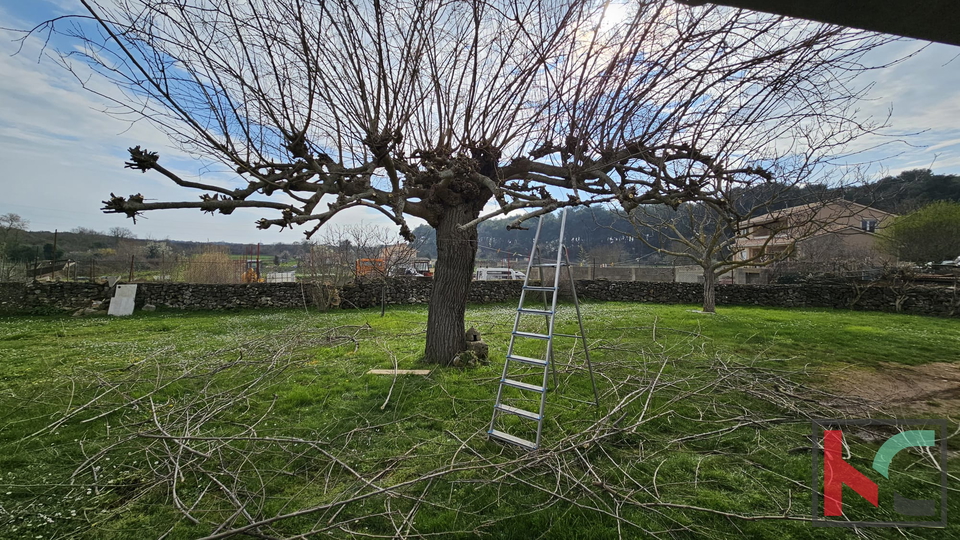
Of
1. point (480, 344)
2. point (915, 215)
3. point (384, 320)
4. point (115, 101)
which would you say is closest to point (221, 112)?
point (115, 101)

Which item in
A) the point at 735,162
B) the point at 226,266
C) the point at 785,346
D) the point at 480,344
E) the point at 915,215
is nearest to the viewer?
the point at 735,162

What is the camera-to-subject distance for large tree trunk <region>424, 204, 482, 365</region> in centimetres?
589

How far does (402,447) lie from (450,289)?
9.34ft

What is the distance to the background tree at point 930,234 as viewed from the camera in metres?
20.7

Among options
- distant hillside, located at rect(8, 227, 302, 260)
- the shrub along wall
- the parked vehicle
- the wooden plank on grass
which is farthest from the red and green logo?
distant hillside, located at rect(8, 227, 302, 260)

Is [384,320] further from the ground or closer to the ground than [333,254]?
closer to the ground

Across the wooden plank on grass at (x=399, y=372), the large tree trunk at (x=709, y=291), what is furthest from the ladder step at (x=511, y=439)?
the large tree trunk at (x=709, y=291)

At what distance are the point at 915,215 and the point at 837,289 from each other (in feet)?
38.7

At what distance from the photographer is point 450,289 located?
600cm

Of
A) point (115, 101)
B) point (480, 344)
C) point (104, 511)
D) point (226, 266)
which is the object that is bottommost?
point (104, 511)

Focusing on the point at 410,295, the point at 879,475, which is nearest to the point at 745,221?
the point at 879,475

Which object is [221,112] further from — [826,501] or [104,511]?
[826,501]

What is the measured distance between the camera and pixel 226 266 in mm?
15914

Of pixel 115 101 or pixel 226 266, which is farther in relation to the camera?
pixel 226 266
